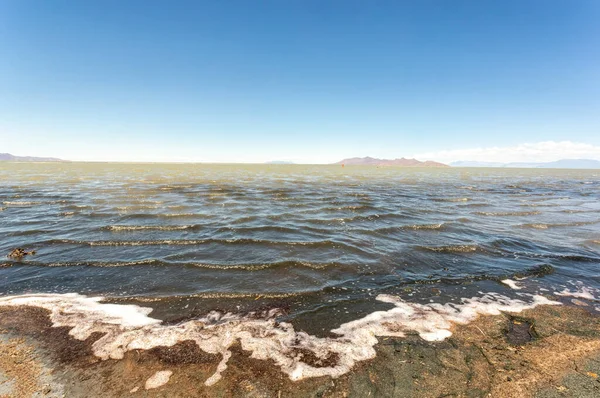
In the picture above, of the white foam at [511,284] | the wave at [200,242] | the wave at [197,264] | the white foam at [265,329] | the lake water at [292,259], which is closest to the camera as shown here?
the white foam at [265,329]

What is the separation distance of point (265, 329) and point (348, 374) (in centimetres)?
197

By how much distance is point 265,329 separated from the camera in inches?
214

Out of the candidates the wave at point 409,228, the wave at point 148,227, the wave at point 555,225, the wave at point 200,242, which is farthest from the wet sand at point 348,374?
the wave at point 555,225

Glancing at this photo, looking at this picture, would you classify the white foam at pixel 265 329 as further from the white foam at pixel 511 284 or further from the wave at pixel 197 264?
the wave at pixel 197 264

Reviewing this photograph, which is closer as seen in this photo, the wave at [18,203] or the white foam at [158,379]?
the white foam at [158,379]

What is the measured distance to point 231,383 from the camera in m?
3.96

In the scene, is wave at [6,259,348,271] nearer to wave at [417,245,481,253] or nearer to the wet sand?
the wet sand

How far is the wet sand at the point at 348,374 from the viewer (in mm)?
3832

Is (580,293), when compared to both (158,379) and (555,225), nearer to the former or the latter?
(158,379)

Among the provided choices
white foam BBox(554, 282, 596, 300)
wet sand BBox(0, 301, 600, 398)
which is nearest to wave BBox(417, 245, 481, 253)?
white foam BBox(554, 282, 596, 300)

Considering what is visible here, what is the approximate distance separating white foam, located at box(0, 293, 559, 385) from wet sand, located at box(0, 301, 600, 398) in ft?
0.55

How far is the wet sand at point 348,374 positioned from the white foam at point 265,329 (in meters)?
0.17

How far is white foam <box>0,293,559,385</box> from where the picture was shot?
15.3ft

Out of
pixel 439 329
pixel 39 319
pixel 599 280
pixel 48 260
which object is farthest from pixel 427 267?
pixel 48 260
